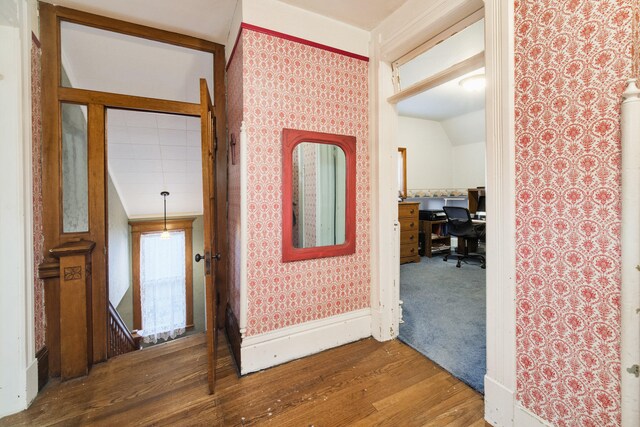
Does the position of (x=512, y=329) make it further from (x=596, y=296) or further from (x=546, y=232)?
(x=546, y=232)

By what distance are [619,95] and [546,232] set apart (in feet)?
1.95

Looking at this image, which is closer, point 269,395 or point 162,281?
point 269,395

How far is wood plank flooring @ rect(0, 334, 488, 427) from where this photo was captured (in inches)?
59.0

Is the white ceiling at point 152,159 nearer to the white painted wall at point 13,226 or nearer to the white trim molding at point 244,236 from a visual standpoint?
the white painted wall at point 13,226

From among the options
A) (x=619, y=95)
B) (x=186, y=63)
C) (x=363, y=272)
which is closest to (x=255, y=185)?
(x=363, y=272)

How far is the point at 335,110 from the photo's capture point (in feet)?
7.18

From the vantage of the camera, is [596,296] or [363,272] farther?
[363,272]

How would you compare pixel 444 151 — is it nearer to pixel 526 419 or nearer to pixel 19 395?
pixel 526 419

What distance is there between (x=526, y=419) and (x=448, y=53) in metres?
3.19

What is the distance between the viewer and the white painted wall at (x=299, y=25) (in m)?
1.89

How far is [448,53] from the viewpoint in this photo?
9.59 feet

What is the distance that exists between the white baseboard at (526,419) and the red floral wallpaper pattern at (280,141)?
3.95 ft

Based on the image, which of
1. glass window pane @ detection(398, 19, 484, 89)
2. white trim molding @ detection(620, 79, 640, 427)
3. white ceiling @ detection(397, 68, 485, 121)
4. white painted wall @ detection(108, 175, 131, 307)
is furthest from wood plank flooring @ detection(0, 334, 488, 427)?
white ceiling @ detection(397, 68, 485, 121)

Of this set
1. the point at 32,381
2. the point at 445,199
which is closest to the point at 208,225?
the point at 32,381
